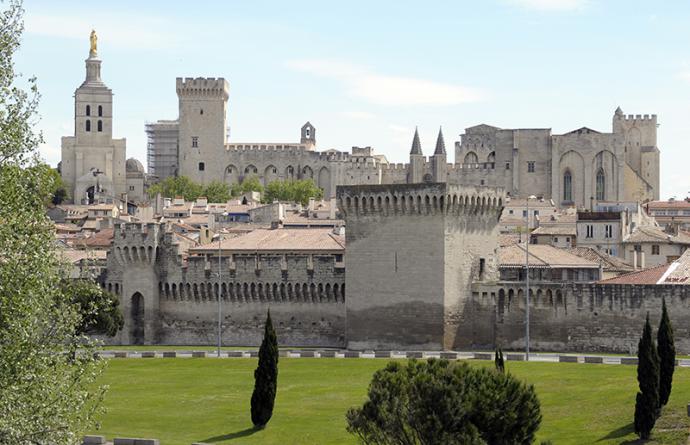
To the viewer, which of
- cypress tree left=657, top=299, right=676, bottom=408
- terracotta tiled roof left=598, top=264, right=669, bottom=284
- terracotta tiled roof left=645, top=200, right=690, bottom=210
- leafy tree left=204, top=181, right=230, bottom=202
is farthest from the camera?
leafy tree left=204, top=181, right=230, bottom=202

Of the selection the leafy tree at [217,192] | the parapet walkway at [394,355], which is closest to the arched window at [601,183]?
the leafy tree at [217,192]

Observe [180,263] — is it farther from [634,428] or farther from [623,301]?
[634,428]

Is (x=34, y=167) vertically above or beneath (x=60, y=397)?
above

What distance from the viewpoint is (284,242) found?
97.7m

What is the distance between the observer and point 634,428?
56.0 metres

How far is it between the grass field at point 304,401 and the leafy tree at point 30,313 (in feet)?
57.7

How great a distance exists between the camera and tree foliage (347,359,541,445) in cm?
5166

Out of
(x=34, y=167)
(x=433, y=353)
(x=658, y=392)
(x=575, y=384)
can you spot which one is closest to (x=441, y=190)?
(x=433, y=353)

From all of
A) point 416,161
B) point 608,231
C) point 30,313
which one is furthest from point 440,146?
point 30,313

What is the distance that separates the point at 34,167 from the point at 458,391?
17755mm

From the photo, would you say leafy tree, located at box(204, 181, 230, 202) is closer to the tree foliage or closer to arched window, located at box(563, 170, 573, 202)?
arched window, located at box(563, 170, 573, 202)

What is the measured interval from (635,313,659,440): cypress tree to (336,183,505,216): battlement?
87.2 feet

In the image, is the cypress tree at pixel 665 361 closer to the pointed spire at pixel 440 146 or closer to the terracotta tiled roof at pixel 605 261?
the terracotta tiled roof at pixel 605 261

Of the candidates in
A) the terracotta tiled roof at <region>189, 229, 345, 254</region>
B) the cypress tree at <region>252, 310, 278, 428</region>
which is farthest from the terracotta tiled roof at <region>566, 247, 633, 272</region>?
the cypress tree at <region>252, 310, 278, 428</region>
